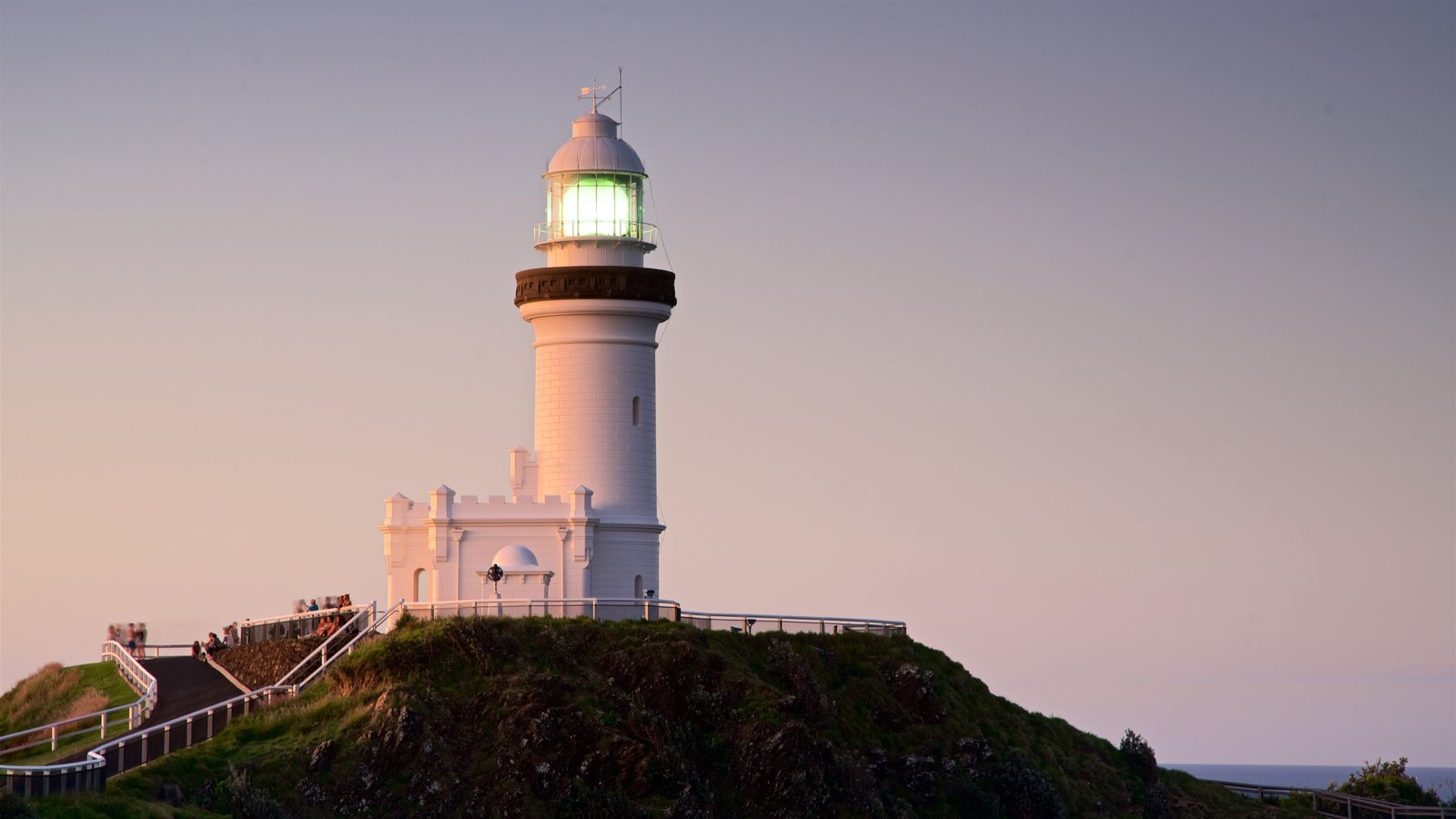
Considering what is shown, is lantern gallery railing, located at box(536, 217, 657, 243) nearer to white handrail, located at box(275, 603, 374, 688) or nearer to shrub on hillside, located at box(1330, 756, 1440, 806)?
white handrail, located at box(275, 603, 374, 688)

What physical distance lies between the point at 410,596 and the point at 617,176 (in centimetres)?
1481

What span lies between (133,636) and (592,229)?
63.5 ft

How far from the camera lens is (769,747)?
4881 centimetres

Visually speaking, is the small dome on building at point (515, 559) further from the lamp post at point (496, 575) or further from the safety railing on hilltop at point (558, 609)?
the safety railing on hilltop at point (558, 609)

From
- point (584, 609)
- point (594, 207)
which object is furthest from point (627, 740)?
point (594, 207)

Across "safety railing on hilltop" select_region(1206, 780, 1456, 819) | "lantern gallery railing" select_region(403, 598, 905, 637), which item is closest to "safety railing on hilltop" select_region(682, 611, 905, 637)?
"lantern gallery railing" select_region(403, 598, 905, 637)

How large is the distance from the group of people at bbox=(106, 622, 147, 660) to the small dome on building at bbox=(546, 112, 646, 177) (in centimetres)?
1945

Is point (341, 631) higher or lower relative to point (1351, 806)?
higher

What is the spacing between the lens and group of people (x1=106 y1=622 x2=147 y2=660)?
2411 inches

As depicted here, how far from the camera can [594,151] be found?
6338cm

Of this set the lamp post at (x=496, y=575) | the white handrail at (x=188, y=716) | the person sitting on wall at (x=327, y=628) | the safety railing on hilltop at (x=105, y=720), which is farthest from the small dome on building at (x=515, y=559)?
the safety railing on hilltop at (x=105, y=720)

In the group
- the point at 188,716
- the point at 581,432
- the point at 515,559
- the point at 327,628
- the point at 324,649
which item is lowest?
the point at 188,716

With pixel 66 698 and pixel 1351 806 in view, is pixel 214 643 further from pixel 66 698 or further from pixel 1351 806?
pixel 1351 806

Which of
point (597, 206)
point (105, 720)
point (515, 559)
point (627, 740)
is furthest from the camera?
point (597, 206)
